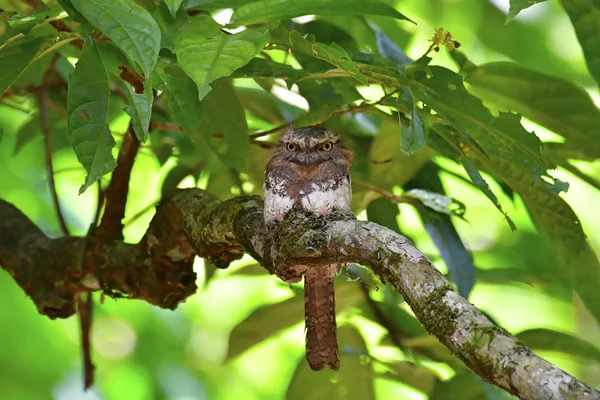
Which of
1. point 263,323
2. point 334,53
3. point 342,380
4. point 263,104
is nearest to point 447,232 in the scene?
point 342,380

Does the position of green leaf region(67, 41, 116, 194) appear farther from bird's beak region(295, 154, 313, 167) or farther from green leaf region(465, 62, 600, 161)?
green leaf region(465, 62, 600, 161)

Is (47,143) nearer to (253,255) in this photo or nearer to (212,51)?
(253,255)

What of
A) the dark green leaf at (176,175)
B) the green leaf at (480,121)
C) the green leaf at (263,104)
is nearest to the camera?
the green leaf at (480,121)

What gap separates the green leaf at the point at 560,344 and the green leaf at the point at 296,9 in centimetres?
137

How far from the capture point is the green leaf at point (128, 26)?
1448 millimetres

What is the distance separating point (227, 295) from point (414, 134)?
3.04m

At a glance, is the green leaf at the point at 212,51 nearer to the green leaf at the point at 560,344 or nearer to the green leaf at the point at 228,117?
the green leaf at the point at 228,117

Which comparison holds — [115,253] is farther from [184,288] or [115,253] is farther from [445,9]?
[445,9]

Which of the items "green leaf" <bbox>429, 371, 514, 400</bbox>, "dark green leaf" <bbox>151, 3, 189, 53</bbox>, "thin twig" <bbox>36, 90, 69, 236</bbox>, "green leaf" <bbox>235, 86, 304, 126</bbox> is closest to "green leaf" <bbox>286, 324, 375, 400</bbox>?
"green leaf" <bbox>429, 371, 514, 400</bbox>

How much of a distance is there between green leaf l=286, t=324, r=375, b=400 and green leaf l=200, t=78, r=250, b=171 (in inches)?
30.7

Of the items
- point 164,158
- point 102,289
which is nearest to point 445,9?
point 164,158

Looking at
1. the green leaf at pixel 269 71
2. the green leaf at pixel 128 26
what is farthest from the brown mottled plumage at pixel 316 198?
the green leaf at pixel 128 26

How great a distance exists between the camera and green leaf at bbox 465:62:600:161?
2.60 m

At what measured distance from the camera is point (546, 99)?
2.65m
